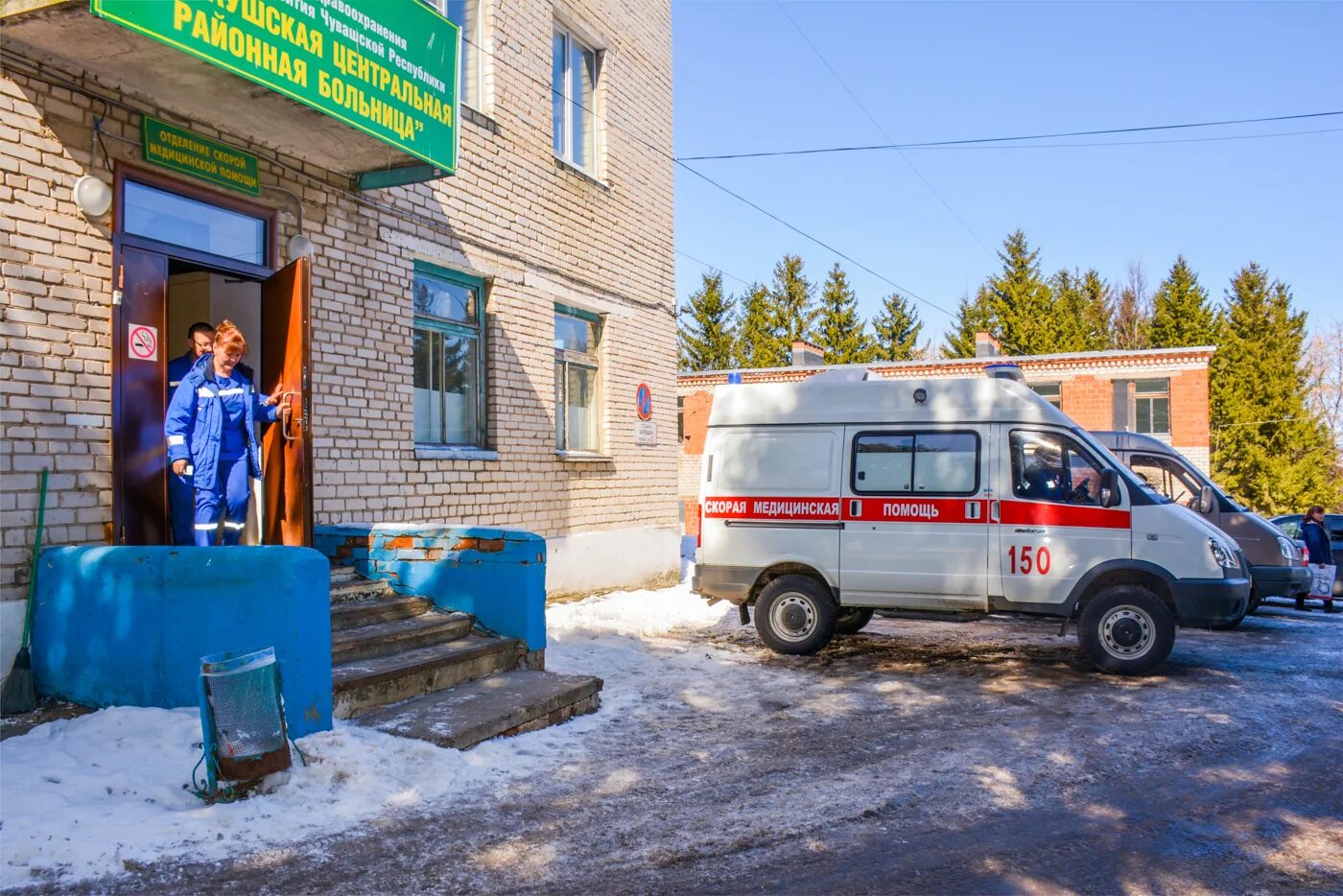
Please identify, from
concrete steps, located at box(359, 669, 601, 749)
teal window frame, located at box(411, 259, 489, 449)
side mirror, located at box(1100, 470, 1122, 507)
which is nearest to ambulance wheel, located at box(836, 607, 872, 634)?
side mirror, located at box(1100, 470, 1122, 507)

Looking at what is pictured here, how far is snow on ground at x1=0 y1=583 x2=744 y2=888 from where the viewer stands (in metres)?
4.09

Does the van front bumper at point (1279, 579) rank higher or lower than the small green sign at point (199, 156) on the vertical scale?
lower

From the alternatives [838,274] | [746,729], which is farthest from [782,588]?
[838,274]

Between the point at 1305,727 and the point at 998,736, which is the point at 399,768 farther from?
the point at 1305,727

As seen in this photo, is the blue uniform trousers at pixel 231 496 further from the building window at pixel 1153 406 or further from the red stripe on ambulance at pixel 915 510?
the building window at pixel 1153 406

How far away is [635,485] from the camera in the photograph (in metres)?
13.5

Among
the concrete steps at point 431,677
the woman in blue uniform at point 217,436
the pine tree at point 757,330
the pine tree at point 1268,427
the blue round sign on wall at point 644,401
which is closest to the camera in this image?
the concrete steps at point 431,677

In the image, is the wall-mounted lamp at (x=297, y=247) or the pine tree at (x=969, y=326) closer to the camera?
the wall-mounted lamp at (x=297, y=247)

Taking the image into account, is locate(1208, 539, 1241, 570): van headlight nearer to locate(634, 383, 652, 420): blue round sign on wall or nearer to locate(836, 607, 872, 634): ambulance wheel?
locate(836, 607, 872, 634): ambulance wheel

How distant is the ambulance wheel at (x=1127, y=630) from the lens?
807 cm

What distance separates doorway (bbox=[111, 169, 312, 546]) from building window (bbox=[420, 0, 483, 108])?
3378 millimetres

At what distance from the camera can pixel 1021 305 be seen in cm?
4906

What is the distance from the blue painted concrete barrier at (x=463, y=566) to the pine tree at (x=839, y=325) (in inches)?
1712

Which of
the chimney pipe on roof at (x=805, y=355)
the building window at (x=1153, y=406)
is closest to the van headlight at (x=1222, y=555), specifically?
the chimney pipe on roof at (x=805, y=355)
